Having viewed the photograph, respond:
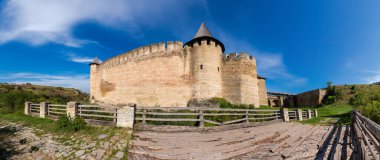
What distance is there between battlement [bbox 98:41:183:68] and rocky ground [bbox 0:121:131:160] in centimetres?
1763

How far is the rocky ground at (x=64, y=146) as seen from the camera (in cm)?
596

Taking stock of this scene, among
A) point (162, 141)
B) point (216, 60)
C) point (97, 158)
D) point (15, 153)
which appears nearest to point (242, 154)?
point (162, 141)

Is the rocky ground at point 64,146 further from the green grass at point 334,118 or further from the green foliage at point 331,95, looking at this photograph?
the green foliage at point 331,95

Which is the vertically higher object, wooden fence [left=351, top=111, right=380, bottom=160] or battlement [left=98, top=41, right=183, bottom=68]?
battlement [left=98, top=41, right=183, bottom=68]

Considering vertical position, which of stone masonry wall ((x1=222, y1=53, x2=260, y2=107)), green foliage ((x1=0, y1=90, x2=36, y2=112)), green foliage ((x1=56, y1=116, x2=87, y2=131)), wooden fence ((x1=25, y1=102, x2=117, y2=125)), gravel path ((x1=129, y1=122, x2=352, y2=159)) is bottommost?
gravel path ((x1=129, y1=122, x2=352, y2=159))

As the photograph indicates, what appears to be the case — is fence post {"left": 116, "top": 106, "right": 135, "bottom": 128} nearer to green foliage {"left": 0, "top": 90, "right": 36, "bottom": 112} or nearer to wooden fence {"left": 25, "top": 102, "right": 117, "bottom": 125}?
wooden fence {"left": 25, "top": 102, "right": 117, "bottom": 125}

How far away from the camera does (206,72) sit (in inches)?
877

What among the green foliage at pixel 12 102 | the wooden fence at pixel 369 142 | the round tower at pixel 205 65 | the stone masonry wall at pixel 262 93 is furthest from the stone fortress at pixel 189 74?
the wooden fence at pixel 369 142

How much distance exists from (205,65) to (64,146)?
17065 millimetres

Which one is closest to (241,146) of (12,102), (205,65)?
(205,65)

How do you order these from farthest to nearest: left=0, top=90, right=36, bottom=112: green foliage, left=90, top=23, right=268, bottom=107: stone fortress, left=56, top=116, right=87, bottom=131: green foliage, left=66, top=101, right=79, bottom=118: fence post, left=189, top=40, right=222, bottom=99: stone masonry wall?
left=90, top=23, right=268, bottom=107: stone fortress, left=189, top=40, right=222, bottom=99: stone masonry wall, left=0, top=90, right=36, bottom=112: green foliage, left=66, top=101, right=79, bottom=118: fence post, left=56, top=116, right=87, bottom=131: green foliage

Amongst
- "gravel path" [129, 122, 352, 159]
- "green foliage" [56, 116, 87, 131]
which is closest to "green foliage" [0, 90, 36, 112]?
"green foliage" [56, 116, 87, 131]

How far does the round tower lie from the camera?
2206 cm

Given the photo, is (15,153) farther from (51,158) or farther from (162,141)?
(162,141)
